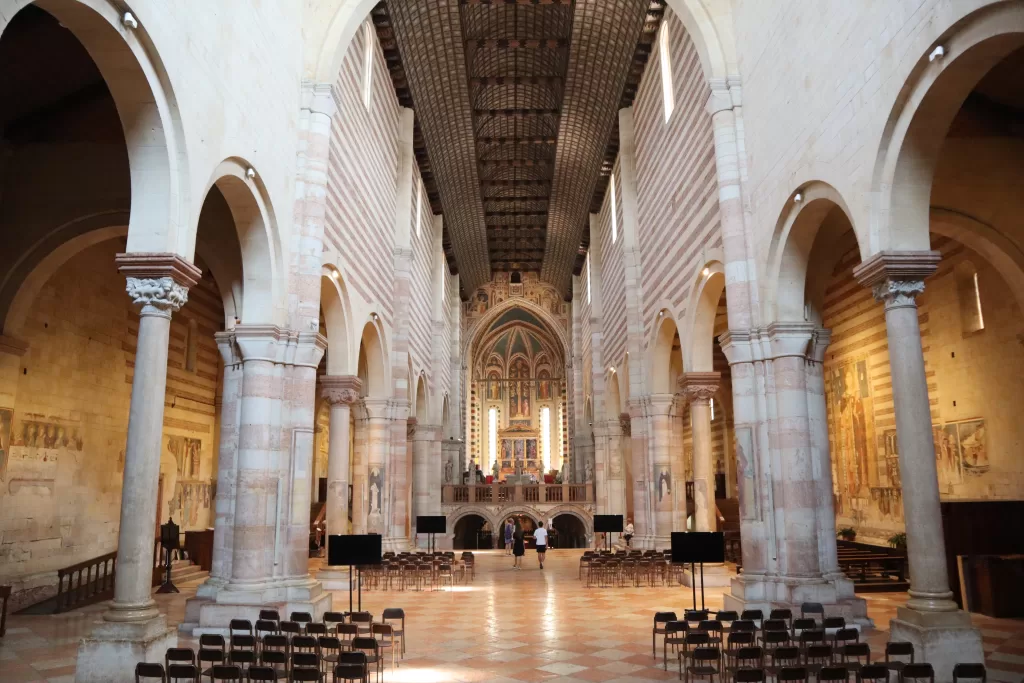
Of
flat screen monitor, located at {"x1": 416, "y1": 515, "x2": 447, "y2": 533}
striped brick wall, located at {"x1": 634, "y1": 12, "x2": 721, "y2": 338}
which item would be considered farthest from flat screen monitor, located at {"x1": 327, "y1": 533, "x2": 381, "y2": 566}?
flat screen monitor, located at {"x1": 416, "y1": 515, "x2": 447, "y2": 533}

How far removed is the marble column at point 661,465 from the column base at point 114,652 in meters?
15.8

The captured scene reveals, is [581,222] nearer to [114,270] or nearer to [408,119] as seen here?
→ [408,119]

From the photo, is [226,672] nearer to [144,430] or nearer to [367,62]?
[144,430]

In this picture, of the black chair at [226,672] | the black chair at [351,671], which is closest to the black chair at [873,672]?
the black chair at [351,671]

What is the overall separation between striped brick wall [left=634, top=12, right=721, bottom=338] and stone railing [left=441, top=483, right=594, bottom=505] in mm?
14970

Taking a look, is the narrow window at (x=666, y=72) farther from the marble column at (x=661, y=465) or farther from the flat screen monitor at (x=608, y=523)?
the flat screen monitor at (x=608, y=523)

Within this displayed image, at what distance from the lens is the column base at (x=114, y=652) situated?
8477 mm

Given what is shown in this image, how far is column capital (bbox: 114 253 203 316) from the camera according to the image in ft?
30.4

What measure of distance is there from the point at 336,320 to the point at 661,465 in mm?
10370

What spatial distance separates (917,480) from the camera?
31.3 ft

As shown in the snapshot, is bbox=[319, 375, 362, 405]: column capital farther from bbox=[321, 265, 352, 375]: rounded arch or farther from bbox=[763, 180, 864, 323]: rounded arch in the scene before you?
bbox=[763, 180, 864, 323]: rounded arch

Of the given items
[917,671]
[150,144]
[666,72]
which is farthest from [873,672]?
[666,72]

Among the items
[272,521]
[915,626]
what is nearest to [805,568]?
[915,626]

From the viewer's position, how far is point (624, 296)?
27.0m
